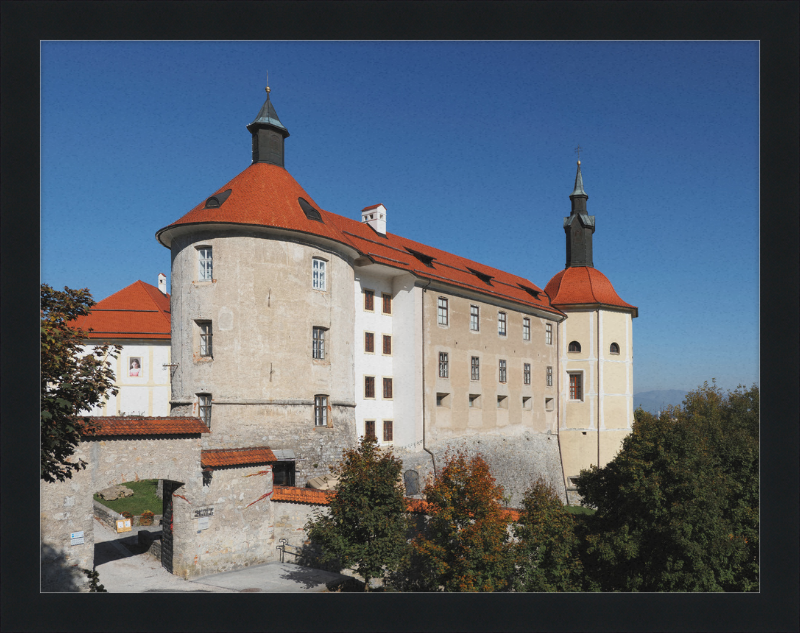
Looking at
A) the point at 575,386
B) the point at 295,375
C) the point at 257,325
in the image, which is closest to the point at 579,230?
the point at 575,386

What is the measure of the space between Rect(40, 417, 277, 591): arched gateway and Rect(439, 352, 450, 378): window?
11.5 meters

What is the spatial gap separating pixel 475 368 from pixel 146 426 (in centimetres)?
1811

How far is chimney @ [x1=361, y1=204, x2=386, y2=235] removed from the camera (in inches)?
1252

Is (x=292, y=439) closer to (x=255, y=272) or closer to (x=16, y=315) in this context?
(x=255, y=272)

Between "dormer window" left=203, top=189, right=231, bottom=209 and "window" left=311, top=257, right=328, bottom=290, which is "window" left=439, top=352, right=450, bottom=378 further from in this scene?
"dormer window" left=203, top=189, right=231, bottom=209

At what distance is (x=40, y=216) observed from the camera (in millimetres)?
10250

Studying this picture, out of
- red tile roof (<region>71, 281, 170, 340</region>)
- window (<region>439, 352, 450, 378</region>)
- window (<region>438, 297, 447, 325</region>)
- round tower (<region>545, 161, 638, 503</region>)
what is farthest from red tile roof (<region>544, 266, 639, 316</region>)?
red tile roof (<region>71, 281, 170, 340</region>)

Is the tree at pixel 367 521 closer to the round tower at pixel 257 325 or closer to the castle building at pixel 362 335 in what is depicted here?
the round tower at pixel 257 325

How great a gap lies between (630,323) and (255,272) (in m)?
27.4

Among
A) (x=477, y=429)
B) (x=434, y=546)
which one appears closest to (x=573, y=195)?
(x=477, y=429)

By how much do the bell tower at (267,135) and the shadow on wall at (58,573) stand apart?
15.3 metres

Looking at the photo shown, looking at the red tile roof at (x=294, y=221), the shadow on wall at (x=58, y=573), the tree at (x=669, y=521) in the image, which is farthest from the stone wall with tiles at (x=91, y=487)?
the tree at (x=669, y=521)

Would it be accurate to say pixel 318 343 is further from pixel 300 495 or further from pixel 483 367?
pixel 483 367

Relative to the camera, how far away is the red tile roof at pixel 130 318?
34.6 metres
